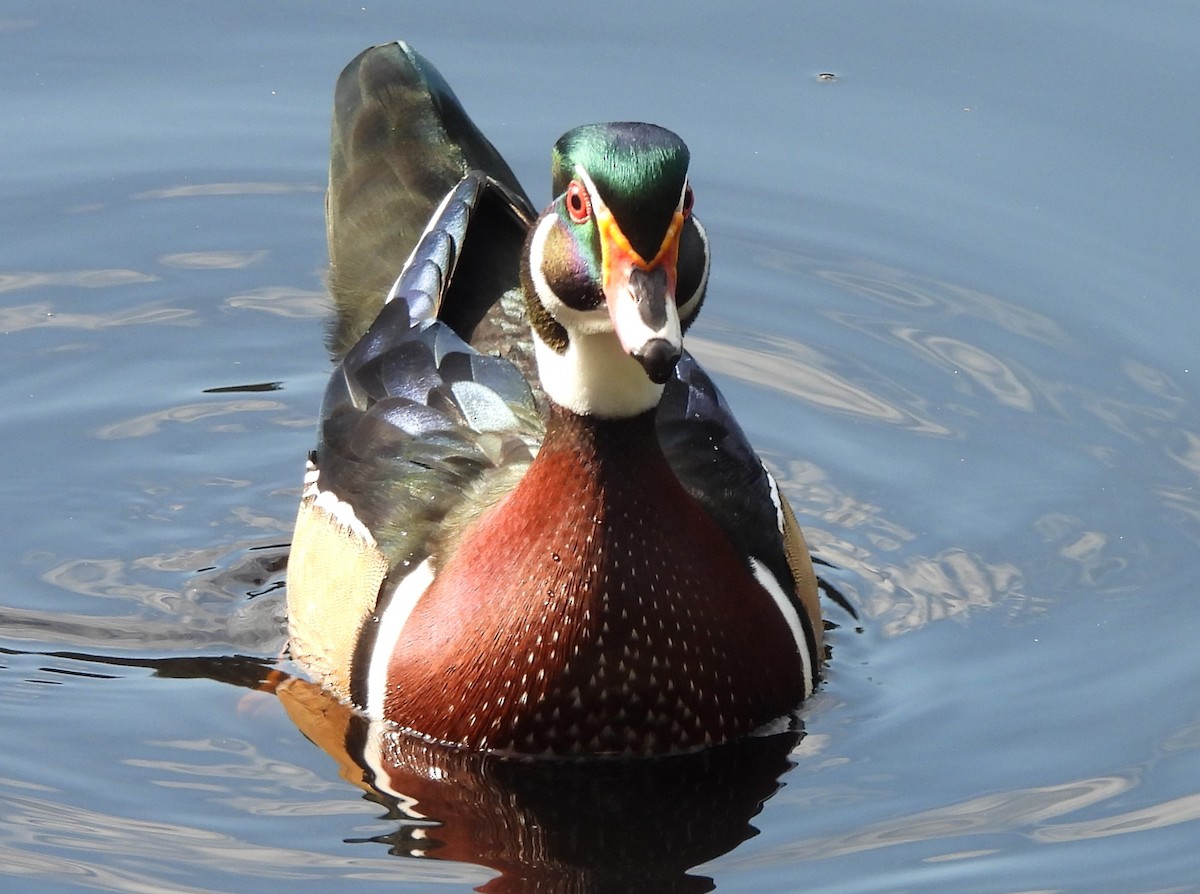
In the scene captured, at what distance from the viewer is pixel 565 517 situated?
20.9 feet

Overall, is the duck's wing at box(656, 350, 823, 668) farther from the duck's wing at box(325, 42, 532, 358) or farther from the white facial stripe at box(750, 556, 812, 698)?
the duck's wing at box(325, 42, 532, 358)

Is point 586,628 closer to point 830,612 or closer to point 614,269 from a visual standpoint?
point 614,269

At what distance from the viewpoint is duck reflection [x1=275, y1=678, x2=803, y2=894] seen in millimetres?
6227

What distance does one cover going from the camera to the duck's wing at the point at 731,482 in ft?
22.8

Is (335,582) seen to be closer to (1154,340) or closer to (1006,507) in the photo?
(1006,507)

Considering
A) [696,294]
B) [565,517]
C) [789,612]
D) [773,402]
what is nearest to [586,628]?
[565,517]

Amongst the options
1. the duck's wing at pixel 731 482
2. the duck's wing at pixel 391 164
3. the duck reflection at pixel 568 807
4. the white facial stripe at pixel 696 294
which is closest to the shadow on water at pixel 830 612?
the duck reflection at pixel 568 807

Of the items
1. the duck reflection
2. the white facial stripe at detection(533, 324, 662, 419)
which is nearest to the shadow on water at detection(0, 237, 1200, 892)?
the duck reflection

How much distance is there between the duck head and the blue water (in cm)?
124

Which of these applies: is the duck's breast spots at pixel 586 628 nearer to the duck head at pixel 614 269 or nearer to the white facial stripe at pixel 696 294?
the duck head at pixel 614 269

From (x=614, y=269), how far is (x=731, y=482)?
1.34 m

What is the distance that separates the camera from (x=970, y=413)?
863 centimetres

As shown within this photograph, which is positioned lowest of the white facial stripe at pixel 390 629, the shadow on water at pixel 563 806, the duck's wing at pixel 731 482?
the shadow on water at pixel 563 806

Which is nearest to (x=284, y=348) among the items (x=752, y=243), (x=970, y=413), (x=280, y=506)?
(x=280, y=506)
